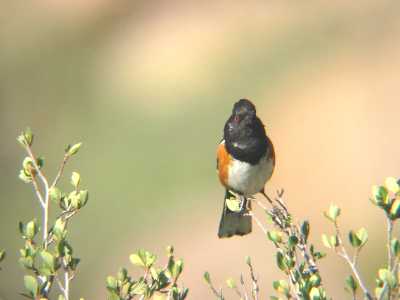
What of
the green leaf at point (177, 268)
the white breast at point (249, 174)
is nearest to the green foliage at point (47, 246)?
the green leaf at point (177, 268)

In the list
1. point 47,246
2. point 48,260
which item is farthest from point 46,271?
point 47,246

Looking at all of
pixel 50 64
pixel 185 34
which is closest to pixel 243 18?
pixel 185 34

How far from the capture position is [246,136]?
3891mm

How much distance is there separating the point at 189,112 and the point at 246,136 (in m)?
6.31

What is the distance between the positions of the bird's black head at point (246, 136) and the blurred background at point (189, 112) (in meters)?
2.93

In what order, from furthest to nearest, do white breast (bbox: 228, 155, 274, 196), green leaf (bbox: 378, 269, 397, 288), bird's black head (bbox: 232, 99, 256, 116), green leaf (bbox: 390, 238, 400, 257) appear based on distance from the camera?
white breast (bbox: 228, 155, 274, 196) < bird's black head (bbox: 232, 99, 256, 116) < green leaf (bbox: 390, 238, 400, 257) < green leaf (bbox: 378, 269, 397, 288)

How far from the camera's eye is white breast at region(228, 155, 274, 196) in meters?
3.91

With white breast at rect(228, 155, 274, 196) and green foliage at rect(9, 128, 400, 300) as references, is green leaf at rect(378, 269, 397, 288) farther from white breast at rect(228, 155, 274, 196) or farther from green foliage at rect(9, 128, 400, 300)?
white breast at rect(228, 155, 274, 196)

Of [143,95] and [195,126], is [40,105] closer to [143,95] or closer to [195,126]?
[143,95]

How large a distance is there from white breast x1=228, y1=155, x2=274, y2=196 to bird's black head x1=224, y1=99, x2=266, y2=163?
1.3 inches

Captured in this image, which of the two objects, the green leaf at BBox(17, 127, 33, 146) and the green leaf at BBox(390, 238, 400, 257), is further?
the green leaf at BBox(17, 127, 33, 146)

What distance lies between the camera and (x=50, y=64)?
11.7m

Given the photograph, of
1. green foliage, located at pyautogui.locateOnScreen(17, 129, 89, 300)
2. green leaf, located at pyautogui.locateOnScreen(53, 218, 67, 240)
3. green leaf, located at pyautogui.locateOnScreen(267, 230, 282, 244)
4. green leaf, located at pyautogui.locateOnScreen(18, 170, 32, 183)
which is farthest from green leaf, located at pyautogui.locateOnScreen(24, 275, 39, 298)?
green leaf, located at pyautogui.locateOnScreen(267, 230, 282, 244)

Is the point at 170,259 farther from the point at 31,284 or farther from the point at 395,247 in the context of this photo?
the point at 395,247
